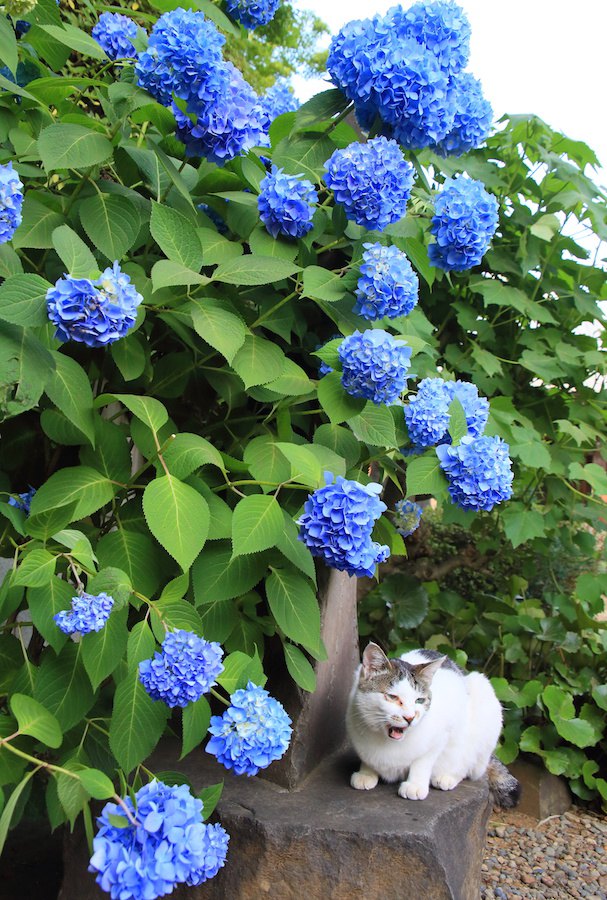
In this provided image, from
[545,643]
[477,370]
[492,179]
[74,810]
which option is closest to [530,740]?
[545,643]

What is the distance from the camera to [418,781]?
201 cm

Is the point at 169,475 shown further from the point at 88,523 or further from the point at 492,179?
the point at 492,179

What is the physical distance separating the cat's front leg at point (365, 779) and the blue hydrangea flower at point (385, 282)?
1.16m

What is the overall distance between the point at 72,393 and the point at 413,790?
4.19 ft

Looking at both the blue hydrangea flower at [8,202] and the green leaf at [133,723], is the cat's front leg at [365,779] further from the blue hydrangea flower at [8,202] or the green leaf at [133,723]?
the blue hydrangea flower at [8,202]

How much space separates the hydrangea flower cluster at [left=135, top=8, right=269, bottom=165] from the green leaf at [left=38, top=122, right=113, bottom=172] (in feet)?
0.46

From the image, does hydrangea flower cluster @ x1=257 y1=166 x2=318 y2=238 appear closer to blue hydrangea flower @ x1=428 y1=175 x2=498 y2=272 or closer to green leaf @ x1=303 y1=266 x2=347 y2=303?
green leaf @ x1=303 y1=266 x2=347 y2=303

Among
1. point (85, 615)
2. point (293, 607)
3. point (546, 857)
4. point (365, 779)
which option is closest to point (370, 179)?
point (293, 607)

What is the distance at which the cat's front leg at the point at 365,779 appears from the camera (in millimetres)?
2020

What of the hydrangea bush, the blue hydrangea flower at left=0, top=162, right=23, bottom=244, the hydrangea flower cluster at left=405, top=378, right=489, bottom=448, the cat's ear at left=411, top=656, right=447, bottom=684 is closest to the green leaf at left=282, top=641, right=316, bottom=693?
the hydrangea bush

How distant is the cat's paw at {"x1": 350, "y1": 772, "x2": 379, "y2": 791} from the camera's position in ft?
6.63

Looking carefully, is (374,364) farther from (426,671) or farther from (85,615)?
(426,671)

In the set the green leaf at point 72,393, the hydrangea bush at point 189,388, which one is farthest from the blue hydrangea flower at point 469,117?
the green leaf at point 72,393

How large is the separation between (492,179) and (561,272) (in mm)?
537
